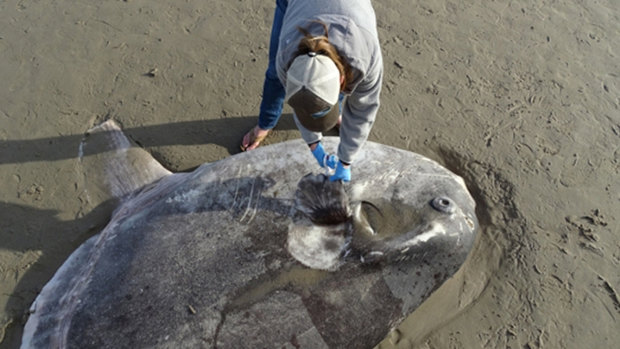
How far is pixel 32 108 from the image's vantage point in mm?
4672

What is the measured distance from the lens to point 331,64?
221 centimetres

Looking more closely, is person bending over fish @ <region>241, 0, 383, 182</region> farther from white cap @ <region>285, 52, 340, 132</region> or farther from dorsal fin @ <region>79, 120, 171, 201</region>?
dorsal fin @ <region>79, 120, 171, 201</region>

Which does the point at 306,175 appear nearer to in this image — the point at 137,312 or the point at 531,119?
the point at 137,312

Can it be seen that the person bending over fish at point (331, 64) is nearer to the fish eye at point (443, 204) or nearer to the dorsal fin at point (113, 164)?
the fish eye at point (443, 204)

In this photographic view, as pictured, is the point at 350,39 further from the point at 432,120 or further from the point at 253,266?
the point at 432,120

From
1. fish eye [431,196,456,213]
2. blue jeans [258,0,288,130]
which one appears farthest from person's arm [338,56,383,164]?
blue jeans [258,0,288,130]

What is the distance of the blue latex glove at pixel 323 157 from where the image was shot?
344 centimetres

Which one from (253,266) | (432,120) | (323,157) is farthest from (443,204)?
(432,120)

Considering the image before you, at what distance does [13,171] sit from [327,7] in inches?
150

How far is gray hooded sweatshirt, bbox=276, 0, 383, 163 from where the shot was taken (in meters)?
2.39

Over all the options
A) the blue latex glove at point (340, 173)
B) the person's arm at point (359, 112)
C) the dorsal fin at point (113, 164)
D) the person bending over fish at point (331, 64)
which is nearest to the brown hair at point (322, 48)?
the person bending over fish at point (331, 64)

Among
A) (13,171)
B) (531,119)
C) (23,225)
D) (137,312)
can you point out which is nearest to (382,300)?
(137,312)

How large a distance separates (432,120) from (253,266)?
2.92 m

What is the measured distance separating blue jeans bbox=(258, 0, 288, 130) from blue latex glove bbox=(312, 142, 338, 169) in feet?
2.72
